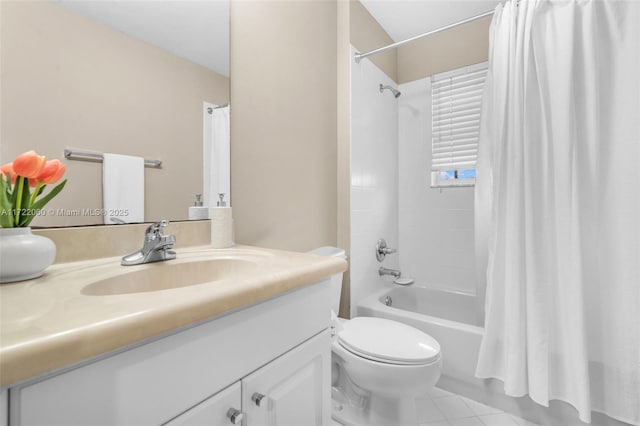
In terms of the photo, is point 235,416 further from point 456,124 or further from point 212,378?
point 456,124

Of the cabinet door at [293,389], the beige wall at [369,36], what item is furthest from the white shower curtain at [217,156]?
the beige wall at [369,36]

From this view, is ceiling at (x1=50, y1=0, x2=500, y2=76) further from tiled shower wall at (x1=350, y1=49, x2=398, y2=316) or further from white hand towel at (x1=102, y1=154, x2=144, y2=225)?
tiled shower wall at (x1=350, y1=49, x2=398, y2=316)

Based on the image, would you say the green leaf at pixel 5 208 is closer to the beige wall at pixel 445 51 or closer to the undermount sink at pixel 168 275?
the undermount sink at pixel 168 275

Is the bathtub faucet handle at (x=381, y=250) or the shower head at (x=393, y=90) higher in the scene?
the shower head at (x=393, y=90)

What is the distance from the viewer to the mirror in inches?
28.3

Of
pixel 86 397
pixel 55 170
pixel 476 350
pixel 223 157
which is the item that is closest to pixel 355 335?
pixel 476 350

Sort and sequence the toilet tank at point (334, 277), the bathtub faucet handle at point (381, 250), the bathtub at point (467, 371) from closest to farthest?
the bathtub at point (467, 371) < the toilet tank at point (334, 277) < the bathtub faucet handle at point (381, 250)

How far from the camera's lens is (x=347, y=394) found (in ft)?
4.86

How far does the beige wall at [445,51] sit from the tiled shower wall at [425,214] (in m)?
0.10

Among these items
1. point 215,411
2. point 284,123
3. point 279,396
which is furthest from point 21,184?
point 284,123

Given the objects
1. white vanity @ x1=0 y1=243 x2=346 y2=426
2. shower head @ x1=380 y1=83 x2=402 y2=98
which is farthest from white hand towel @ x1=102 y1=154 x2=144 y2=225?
shower head @ x1=380 y1=83 x2=402 y2=98

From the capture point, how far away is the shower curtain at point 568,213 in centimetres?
121

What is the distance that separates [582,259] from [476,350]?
0.64 meters

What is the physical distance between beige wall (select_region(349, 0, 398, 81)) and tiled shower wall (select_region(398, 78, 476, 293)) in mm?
249
